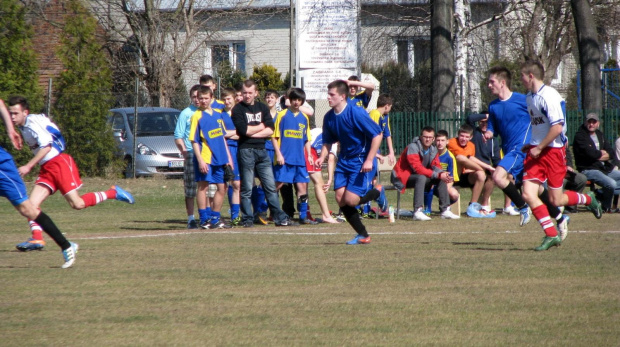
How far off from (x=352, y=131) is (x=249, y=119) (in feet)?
9.86

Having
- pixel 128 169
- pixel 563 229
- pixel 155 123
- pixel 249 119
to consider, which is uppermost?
pixel 155 123

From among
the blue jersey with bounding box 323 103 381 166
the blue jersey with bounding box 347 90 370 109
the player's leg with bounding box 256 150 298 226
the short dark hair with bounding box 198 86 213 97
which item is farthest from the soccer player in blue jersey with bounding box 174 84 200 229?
the blue jersey with bounding box 323 103 381 166

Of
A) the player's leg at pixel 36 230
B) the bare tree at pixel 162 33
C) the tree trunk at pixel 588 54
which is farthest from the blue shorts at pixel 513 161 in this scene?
the bare tree at pixel 162 33

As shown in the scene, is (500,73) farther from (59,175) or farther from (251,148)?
(59,175)

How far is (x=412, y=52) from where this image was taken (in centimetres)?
3794

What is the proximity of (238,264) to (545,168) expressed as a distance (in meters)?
3.37

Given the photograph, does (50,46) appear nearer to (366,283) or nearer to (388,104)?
(388,104)

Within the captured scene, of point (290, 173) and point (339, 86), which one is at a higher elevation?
point (339, 86)

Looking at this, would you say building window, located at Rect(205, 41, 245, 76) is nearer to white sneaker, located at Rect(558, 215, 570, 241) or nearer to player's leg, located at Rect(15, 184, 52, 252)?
player's leg, located at Rect(15, 184, 52, 252)

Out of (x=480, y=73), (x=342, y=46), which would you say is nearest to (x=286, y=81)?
(x=480, y=73)

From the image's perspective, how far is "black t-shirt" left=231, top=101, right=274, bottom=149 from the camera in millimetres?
12227

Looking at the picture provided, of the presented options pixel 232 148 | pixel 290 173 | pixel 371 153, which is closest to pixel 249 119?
pixel 232 148

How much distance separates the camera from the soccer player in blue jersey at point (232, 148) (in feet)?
40.9

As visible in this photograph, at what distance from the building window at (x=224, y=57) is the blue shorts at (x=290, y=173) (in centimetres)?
2187
